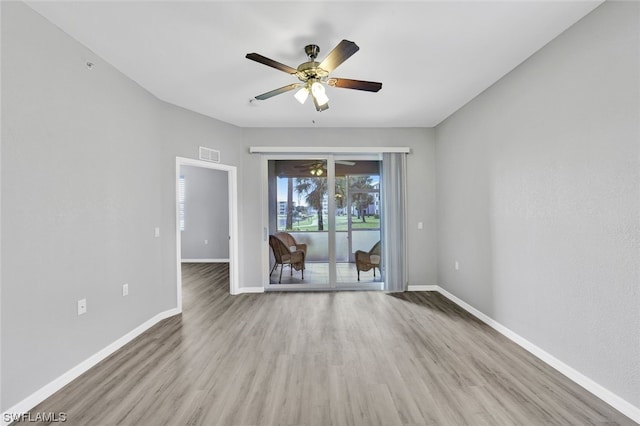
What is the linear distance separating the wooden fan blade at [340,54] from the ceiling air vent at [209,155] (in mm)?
2487

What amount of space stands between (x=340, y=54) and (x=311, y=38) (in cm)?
48

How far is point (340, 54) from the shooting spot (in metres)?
1.96

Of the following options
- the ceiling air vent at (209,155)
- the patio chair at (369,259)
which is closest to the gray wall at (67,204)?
the ceiling air vent at (209,155)

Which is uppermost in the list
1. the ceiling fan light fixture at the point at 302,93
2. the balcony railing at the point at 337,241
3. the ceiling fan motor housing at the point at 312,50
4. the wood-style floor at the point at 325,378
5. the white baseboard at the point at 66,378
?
the ceiling fan motor housing at the point at 312,50

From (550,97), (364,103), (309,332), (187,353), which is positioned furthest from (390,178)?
(187,353)

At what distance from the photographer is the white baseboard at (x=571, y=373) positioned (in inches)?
70.5

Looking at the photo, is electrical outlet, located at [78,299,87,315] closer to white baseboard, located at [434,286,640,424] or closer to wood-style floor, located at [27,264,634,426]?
wood-style floor, located at [27,264,634,426]

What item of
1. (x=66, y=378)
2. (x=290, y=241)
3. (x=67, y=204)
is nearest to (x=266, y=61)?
(x=67, y=204)

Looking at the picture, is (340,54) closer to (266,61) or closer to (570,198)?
(266,61)

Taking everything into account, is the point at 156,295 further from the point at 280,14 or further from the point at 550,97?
the point at 550,97

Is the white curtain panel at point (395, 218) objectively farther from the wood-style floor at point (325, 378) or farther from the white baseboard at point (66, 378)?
the white baseboard at point (66, 378)

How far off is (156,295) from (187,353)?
43.1 inches

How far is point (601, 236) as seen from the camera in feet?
6.37

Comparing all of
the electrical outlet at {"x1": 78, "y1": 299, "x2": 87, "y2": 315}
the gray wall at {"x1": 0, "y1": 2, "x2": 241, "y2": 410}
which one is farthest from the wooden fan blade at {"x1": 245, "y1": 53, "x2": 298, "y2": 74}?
the electrical outlet at {"x1": 78, "y1": 299, "x2": 87, "y2": 315}
